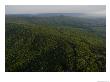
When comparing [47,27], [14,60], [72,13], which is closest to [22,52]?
[14,60]

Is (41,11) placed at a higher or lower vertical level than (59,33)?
higher
